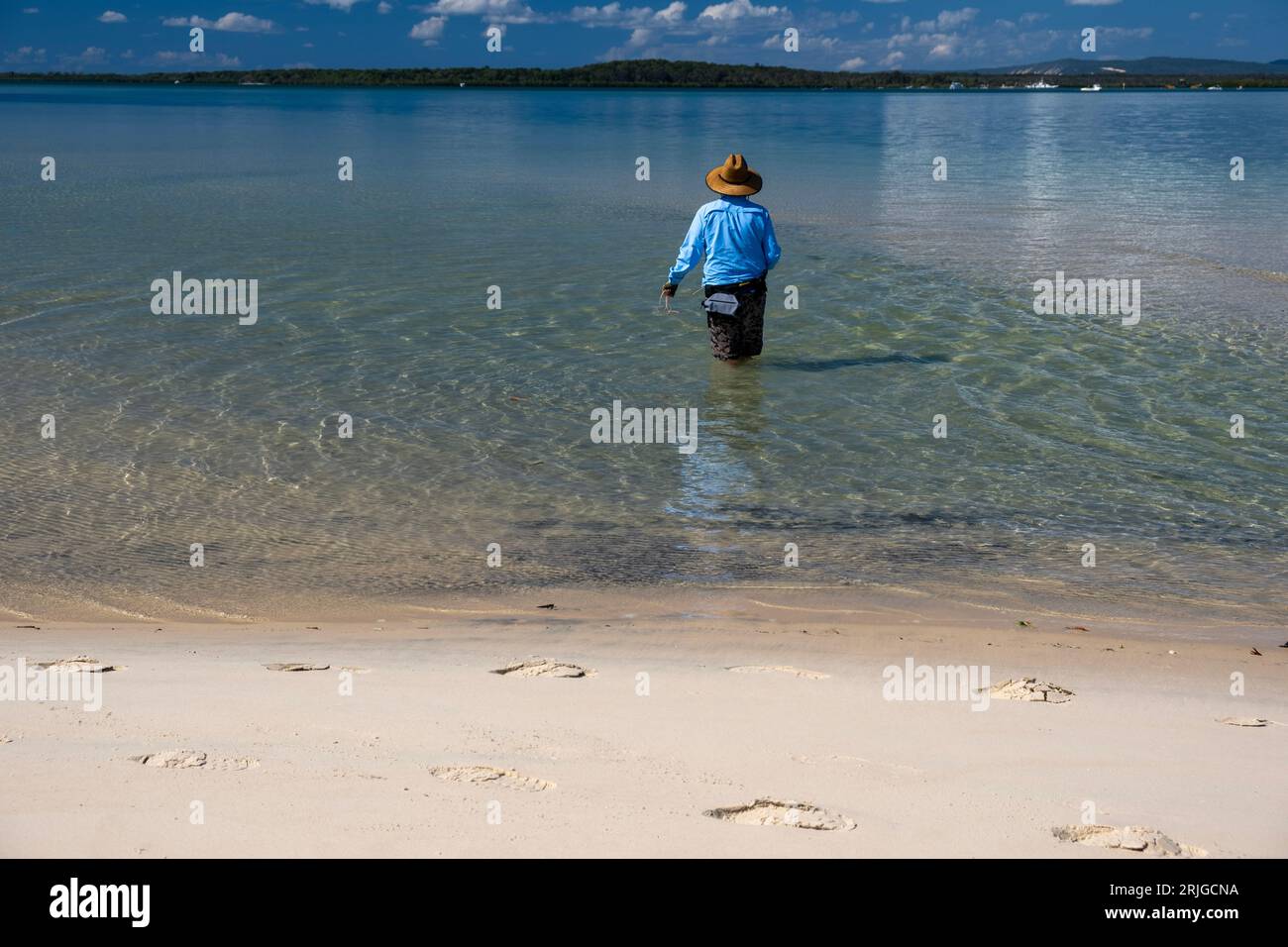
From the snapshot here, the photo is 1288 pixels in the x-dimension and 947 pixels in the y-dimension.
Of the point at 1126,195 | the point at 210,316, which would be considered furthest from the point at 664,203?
the point at 210,316

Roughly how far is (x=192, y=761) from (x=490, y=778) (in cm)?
99

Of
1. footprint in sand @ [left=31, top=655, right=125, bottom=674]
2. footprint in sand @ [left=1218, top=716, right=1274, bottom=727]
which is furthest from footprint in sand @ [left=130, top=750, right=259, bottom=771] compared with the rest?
footprint in sand @ [left=1218, top=716, right=1274, bottom=727]

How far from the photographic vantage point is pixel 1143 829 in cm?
355

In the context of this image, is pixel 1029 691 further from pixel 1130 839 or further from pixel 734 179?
pixel 734 179

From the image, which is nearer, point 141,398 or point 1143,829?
point 1143,829

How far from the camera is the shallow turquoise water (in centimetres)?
687

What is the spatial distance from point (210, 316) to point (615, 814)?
11.0 m

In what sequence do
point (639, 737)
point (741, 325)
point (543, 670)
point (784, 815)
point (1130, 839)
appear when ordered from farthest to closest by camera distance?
point (741, 325)
point (543, 670)
point (639, 737)
point (784, 815)
point (1130, 839)

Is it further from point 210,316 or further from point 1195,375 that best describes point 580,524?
point 210,316

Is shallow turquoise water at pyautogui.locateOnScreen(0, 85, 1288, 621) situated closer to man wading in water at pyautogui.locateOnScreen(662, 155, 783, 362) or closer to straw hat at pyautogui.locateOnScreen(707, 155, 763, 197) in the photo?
man wading in water at pyautogui.locateOnScreen(662, 155, 783, 362)

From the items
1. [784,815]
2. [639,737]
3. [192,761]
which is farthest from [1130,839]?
[192,761]

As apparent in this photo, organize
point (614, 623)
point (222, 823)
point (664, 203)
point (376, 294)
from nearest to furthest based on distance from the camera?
point (222, 823) < point (614, 623) < point (376, 294) < point (664, 203)

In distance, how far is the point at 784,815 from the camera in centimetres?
359

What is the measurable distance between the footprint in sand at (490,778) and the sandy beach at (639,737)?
0.04ft
